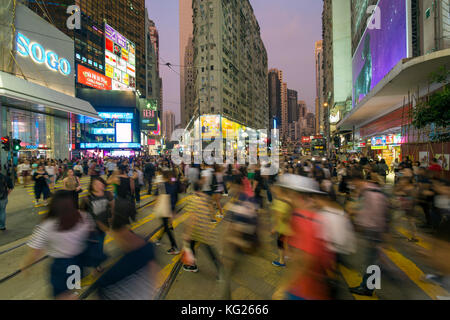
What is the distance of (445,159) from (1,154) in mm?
29294

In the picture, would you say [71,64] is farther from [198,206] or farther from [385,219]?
[385,219]

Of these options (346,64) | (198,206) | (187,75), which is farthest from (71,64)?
(187,75)

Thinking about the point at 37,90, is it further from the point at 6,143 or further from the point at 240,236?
the point at 240,236

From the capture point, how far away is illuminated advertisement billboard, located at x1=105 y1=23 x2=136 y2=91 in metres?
56.4

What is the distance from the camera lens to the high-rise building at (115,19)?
75062 millimetres

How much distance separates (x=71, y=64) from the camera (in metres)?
28.6

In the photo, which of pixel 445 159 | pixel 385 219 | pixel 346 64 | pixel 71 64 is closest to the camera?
pixel 385 219

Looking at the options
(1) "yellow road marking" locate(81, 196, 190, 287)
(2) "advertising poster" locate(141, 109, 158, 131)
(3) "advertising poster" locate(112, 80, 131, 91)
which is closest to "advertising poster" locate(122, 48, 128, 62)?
(3) "advertising poster" locate(112, 80, 131, 91)

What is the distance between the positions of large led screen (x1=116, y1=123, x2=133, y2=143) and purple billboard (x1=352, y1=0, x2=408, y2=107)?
39722 millimetres

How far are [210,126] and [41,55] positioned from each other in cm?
3844

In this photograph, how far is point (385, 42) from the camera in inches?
878

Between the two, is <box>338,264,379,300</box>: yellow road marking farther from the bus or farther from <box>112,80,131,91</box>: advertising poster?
<box>112,80,131,91</box>: advertising poster

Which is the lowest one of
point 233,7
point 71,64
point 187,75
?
point 71,64

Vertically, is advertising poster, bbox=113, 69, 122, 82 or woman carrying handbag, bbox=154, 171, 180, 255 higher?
advertising poster, bbox=113, 69, 122, 82
